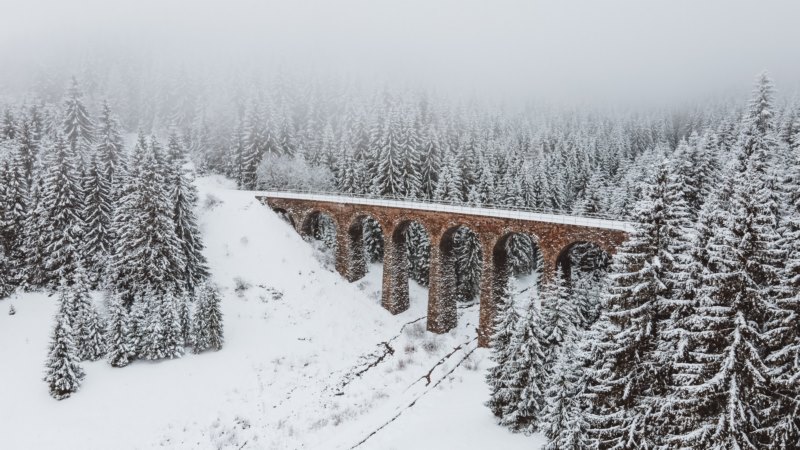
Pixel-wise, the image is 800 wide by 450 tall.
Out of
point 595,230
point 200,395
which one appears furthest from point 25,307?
point 595,230

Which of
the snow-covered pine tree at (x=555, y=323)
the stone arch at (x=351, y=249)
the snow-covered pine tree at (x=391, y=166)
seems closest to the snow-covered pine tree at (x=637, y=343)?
the snow-covered pine tree at (x=555, y=323)

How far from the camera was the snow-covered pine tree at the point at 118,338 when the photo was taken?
94.7ft

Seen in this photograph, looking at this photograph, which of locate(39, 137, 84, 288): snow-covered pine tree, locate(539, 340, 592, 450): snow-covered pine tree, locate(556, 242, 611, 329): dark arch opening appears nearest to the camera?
locate(539, 340, 592, 450): snow-covered pine tree

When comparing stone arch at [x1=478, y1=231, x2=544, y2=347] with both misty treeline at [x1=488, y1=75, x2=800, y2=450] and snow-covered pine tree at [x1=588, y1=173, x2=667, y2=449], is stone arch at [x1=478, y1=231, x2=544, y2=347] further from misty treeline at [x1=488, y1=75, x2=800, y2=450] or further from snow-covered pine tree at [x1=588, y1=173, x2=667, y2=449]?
snow-covered pine tree at [x1=588, y1=173, x2=667, y2=449]

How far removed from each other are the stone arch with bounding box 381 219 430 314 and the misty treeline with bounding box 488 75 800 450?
22.6m

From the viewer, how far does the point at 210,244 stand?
144 feet

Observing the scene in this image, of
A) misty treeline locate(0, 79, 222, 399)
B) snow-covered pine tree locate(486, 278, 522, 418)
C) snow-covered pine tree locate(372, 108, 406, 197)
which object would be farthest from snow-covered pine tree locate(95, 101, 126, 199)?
snow-covered pine tree locate(486, 278, 522, 418)

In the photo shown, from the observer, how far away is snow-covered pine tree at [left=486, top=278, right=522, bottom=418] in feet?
74.8

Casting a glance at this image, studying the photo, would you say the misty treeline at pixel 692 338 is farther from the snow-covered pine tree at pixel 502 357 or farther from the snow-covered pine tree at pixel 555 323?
the snow-covered pine tree at pixel 502 357

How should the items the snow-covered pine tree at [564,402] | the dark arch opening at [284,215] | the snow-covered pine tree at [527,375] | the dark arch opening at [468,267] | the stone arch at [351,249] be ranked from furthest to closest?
1. the dark arch opening at [284,215]
2. the dark arch opening at [468,267]
3. the stone arch at [351,249]
4. the snow-covered pine tree at [527,375]
5. the snow-covered pine tree at [564,402]

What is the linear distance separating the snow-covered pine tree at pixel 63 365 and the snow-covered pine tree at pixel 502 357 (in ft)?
77.1

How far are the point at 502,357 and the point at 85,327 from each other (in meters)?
26.2

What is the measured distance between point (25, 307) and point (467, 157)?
49.0 meters

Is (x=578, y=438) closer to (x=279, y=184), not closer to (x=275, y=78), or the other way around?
(x=279, y=184)
